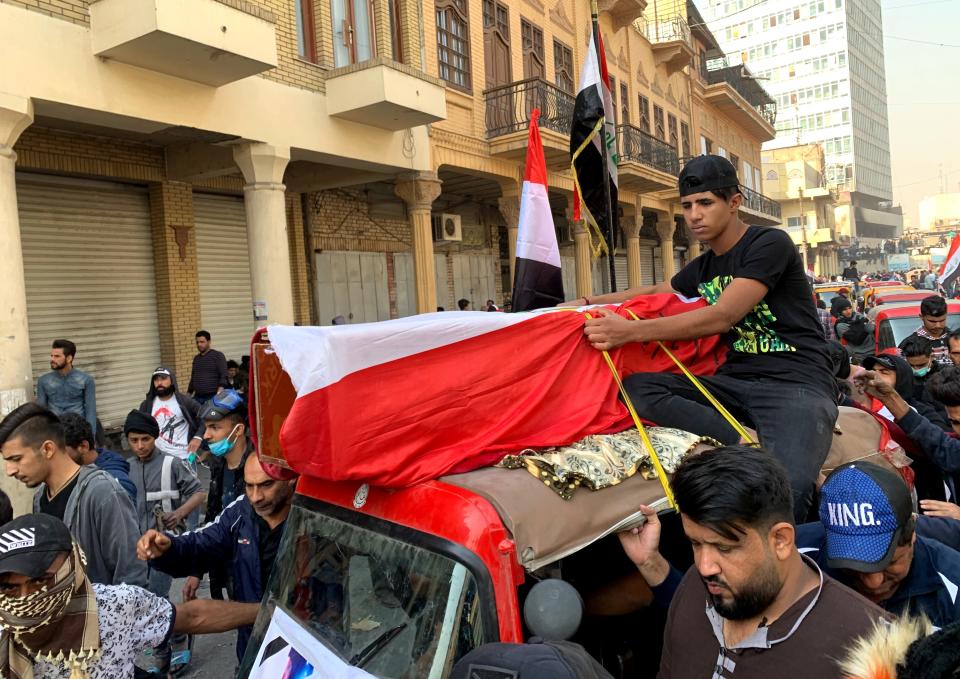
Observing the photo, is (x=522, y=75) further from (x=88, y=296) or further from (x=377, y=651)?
(x=377, y=651)

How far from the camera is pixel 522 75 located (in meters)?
17.3

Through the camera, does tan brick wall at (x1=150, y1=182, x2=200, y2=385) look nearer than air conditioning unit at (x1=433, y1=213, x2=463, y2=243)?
Yes

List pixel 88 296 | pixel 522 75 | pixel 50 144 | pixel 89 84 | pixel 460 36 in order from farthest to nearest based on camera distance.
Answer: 1. pixel 522 75
2. pixel 460 36
3. pixel 88 296
4. pixel 50 144
5. pixel 89 84

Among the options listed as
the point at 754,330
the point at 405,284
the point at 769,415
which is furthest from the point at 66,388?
the point at 405,284

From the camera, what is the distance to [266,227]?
427 inches

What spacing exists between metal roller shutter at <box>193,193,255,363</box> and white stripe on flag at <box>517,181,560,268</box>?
9559mm

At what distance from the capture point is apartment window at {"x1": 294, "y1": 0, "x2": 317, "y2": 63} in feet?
38.8

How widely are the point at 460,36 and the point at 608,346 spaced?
46.9 feet

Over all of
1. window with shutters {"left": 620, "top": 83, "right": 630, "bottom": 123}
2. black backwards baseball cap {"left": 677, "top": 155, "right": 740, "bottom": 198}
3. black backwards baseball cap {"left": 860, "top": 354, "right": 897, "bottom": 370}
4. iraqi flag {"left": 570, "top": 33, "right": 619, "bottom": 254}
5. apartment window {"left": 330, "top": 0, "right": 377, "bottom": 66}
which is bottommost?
black backwards baseball cap {"left": 860, "top": 354, "right": 897, "bottom": 370}

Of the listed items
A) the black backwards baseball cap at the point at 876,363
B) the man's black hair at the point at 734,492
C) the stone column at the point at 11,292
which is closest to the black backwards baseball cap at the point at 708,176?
the man's black hair at the point at 734,492

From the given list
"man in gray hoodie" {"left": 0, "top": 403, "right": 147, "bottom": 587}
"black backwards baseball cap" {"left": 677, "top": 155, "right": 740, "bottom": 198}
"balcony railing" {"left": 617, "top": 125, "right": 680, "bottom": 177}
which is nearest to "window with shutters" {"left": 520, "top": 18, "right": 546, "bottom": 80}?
"balcony railing" {"left": 617, "top": 125, "right": 680, "bottom": 177}

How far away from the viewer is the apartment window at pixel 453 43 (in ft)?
48.1

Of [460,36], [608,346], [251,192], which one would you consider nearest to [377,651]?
[608,346]

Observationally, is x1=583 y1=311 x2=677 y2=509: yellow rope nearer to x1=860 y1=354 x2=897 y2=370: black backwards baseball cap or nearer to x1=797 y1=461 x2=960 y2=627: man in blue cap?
x1=797 y1=461 x2=960 y2=627: man in blue cap
